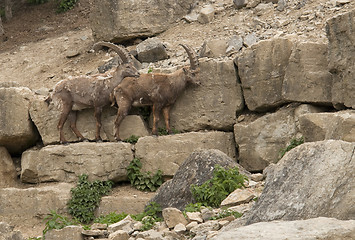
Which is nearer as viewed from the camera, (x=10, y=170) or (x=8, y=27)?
(x=10, y=170)

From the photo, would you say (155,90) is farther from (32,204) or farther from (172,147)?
(32,204)

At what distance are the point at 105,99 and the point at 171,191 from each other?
5389mm

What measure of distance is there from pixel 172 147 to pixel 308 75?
11.7 ft

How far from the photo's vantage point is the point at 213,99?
17422 millimetres

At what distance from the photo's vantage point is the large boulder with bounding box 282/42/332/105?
16.2m

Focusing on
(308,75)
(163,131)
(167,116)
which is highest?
(308,75)

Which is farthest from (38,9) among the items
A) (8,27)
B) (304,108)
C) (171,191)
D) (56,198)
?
(171,191)

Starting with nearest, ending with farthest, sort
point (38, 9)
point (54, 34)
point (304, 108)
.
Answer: point (304, 108)
point (54, 34)
point (38, 9)

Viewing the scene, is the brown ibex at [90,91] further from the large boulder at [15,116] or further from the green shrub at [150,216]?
the green shrub at [150,216]

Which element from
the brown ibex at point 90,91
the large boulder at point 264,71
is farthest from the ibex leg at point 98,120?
the large boulder at point 264,71

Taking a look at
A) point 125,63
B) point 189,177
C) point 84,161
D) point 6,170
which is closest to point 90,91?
point 125,63

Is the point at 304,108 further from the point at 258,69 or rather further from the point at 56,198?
the point at 56,198

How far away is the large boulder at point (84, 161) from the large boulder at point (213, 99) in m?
1.69

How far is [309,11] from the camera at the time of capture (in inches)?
731
